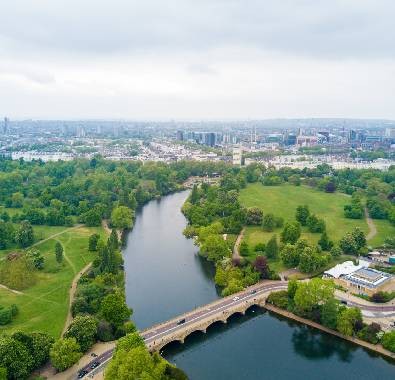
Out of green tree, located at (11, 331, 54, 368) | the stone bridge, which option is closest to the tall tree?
the stone bridge

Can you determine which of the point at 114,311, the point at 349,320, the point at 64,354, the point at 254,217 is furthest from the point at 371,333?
the point at 254,217

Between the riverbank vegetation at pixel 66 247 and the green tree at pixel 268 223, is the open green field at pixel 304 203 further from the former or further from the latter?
the riverbank vegetation at pixel 66 247

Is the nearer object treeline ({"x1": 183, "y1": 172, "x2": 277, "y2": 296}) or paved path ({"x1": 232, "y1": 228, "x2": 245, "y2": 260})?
treeline ({"x1": 183, "y1": 172, "x2": 277, "y2": 296})

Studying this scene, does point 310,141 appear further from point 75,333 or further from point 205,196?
point 75,333

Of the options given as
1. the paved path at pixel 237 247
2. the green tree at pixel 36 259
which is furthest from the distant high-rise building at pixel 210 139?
the green tree at pixel 36 259

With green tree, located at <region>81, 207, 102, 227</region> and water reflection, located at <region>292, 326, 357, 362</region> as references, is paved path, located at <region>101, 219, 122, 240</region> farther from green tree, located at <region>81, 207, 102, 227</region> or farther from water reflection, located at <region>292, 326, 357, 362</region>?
water reflection, located at <region>292, 326, 357, 362</region>
